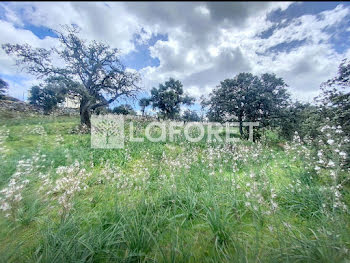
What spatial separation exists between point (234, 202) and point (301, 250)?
1095 millimetres

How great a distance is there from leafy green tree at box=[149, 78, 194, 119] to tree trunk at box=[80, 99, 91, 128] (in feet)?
56.6

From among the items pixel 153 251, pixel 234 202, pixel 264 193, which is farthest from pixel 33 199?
pixel 264 193

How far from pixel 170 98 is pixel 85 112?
18.6 metres

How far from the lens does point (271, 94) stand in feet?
39.7

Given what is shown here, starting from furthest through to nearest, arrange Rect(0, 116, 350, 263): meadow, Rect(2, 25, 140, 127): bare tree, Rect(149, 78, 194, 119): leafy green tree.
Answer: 1. Rect(149, 78, 194, 119): leafy green tree
2. Rect(2, 25, 140, 127): bare tree
3. Rect(0, 116, 350, 263): meadow

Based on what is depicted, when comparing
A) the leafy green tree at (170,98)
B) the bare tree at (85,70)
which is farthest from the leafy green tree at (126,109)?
the leafy green tree at (170,98)

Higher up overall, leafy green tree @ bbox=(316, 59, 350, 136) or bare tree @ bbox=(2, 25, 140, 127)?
bare tree @ bbox=(2, 25, 140, 127)

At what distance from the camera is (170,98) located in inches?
1129

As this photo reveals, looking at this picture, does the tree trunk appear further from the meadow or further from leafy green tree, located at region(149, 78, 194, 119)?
leafy green tree, located at region(149, 78, 194, 119)

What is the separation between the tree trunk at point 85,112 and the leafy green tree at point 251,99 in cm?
A: 1086

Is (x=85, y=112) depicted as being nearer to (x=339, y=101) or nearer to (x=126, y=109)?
(x=126, y=109)

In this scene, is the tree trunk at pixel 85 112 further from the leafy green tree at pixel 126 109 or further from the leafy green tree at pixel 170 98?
the leafy green tree at pixel 170 98

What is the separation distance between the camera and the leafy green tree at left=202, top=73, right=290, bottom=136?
1202 centimetres

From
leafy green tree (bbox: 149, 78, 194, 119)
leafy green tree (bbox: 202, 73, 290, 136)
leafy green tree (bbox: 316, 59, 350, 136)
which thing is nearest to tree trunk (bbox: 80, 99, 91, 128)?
leafy green tree (bbox: 202, 73, 290, 136)
